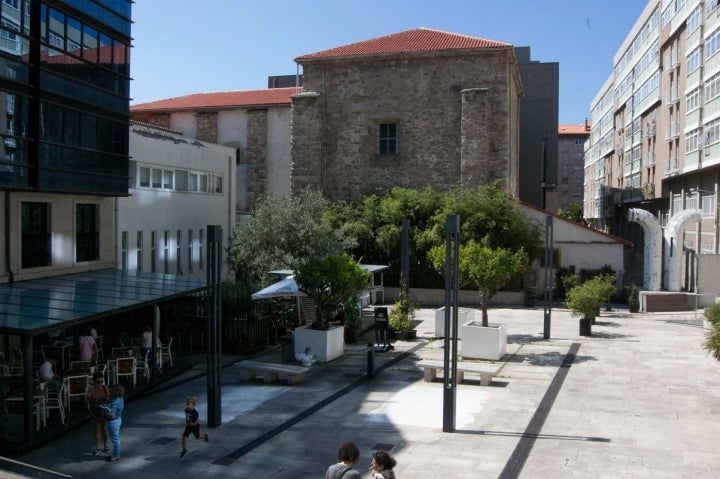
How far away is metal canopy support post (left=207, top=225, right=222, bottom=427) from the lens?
12.6 m

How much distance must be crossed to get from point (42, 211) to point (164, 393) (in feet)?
21.2

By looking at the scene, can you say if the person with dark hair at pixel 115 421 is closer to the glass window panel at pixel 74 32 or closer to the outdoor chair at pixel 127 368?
the outdoor chair at pixel 127 368

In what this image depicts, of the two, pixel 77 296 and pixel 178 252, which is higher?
pixel 178 252

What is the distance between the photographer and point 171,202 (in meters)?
27.0

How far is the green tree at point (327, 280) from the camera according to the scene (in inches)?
715

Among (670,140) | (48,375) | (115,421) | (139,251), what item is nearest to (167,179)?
(139,251)

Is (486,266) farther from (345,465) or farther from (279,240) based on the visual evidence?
(345,465)

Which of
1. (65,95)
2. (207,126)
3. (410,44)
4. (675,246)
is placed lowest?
(675,246)

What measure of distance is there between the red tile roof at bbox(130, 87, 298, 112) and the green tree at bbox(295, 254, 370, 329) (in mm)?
23360

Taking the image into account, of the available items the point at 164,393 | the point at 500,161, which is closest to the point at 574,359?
the point at 164,393

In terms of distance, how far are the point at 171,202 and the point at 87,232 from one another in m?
6.54

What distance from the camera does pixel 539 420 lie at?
12883 mm

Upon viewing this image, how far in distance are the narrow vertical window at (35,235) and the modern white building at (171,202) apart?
371 cm

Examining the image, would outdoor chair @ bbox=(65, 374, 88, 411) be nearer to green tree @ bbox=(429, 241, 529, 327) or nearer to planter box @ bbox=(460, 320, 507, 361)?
planter box @ bbox=(460, 320, 507, 361)
